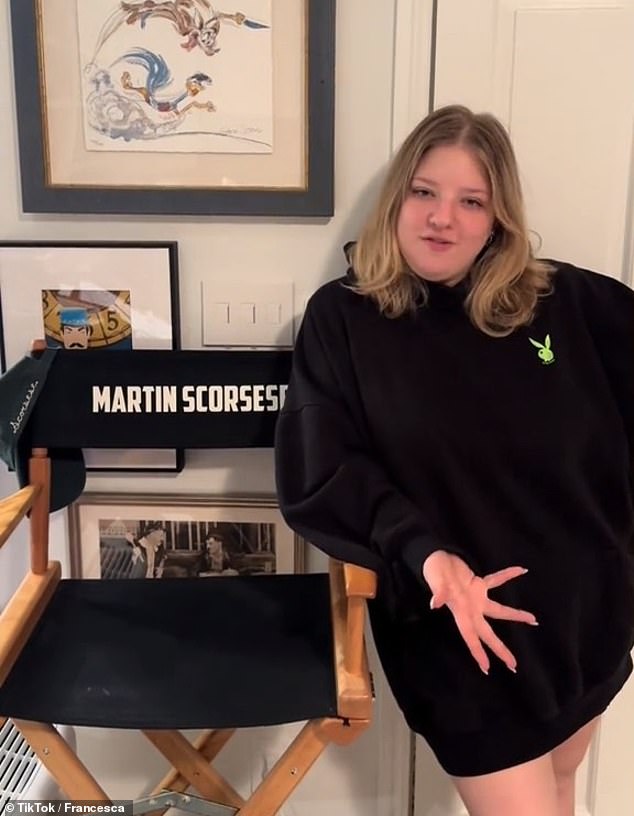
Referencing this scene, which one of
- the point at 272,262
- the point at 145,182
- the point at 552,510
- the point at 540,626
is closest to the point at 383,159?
the point at 272,262

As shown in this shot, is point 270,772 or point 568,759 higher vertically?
point 270,772

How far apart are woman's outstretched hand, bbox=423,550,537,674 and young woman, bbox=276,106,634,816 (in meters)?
0.09

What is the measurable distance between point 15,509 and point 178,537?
384mm

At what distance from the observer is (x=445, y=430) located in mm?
1384

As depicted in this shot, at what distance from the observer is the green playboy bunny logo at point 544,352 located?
1430 mm

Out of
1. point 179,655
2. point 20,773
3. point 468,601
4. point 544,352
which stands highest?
point 544,352

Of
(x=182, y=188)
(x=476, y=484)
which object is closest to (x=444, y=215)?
(x=476, y=484)

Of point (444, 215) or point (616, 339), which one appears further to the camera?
point (616, 339)

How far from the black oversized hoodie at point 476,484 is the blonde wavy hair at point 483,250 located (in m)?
0.02

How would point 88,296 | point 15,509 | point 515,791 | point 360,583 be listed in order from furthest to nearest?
point 88,296, point 15,509, point 515,791, point 360,583

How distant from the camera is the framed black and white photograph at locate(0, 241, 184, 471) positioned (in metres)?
1.66

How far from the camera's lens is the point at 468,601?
1.25 m

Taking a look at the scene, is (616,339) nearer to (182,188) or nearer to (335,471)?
(335,471)

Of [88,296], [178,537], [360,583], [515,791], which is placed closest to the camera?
[360,583]
